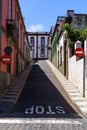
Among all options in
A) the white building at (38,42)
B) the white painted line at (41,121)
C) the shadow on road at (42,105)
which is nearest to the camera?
the white painted line at (41,121)

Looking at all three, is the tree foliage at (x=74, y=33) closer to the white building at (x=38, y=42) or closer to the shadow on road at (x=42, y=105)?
the shadow on road at (x=42, y=105)

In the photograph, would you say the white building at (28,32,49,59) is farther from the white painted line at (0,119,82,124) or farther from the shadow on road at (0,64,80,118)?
the white painted line at (0,119,82,124)

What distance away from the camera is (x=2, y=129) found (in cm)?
1269

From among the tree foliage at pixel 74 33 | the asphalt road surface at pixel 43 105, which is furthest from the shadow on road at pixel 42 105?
the tree foliage at pixel 74 33

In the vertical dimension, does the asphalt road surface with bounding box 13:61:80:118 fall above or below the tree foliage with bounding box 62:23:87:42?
below

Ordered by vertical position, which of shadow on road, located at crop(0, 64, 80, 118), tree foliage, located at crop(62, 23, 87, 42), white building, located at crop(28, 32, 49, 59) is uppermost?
white building, located at crop(28, 32, 49, 59)

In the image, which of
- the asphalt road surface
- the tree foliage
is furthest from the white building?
the asphalt road surface

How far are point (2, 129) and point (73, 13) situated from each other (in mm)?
23032

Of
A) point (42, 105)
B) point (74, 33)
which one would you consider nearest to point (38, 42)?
point (74, 33)

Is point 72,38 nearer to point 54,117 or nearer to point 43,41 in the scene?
point 54,117

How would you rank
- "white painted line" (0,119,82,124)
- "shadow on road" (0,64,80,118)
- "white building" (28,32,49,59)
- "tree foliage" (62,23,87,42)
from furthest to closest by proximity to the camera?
"white building" (28,32,49,59), "tree foliage" (62,23,87,42), "shadow on road" (0,64,80,118), "white painted line" (0,119,82,124)

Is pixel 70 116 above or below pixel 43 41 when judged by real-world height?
below

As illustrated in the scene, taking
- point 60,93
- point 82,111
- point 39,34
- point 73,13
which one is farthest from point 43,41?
point 82,111

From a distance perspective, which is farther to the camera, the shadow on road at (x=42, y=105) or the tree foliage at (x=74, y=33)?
the tree foliage at (x=74, y=33)
